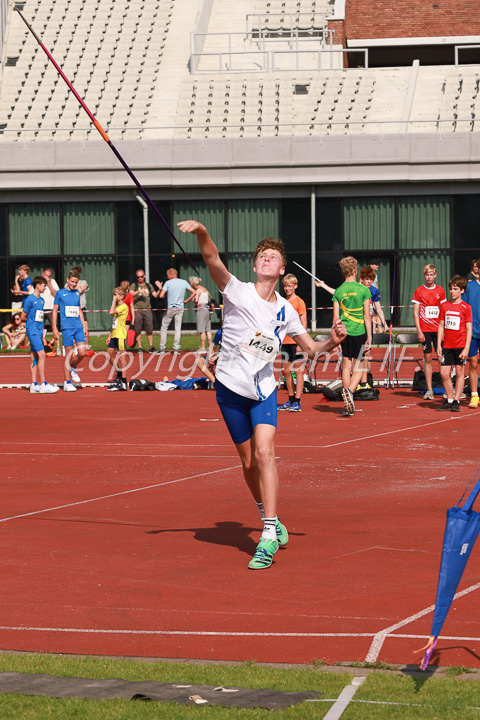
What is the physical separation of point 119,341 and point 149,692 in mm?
16130

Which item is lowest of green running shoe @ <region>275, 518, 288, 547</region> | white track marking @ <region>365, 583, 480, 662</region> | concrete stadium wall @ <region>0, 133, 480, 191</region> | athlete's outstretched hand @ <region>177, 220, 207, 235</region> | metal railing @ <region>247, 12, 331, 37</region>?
white track marking @ <region>365, 583, 480, 662</region>

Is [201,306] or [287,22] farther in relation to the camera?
[287,22]

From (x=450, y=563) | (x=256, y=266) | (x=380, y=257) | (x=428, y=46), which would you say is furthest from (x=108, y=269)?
(x=450, y=563)

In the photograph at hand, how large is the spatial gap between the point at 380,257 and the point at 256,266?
1069 inches

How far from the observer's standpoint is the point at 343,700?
480 centimetres

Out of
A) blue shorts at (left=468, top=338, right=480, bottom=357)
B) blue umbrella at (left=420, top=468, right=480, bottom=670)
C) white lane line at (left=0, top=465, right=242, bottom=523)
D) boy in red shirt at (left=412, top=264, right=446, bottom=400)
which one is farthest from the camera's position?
boy in red shirt at (left=412, top=264, right=446, bottom=400)

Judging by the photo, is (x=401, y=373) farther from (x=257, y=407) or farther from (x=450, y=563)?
(x=450, y=563)

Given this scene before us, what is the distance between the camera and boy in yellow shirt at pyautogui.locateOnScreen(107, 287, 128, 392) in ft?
68.0

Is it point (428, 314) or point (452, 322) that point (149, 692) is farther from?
point (428, 314)

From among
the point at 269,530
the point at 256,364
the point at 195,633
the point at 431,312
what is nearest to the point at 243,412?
the point at 256,364

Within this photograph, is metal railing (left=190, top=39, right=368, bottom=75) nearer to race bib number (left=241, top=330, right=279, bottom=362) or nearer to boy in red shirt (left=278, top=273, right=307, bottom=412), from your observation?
boy in red shirt (left=278, top=273, right=307, bottom=412)

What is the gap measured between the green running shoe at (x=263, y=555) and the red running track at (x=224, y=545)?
0.20 feet

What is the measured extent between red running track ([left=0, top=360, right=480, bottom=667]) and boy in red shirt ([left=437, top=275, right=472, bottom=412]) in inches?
66.4

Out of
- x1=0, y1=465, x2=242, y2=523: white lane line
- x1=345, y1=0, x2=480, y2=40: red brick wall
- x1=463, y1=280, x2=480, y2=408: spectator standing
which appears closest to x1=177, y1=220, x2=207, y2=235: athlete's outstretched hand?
x1=0, y1=465, x2=242, y2=523: white lane line
